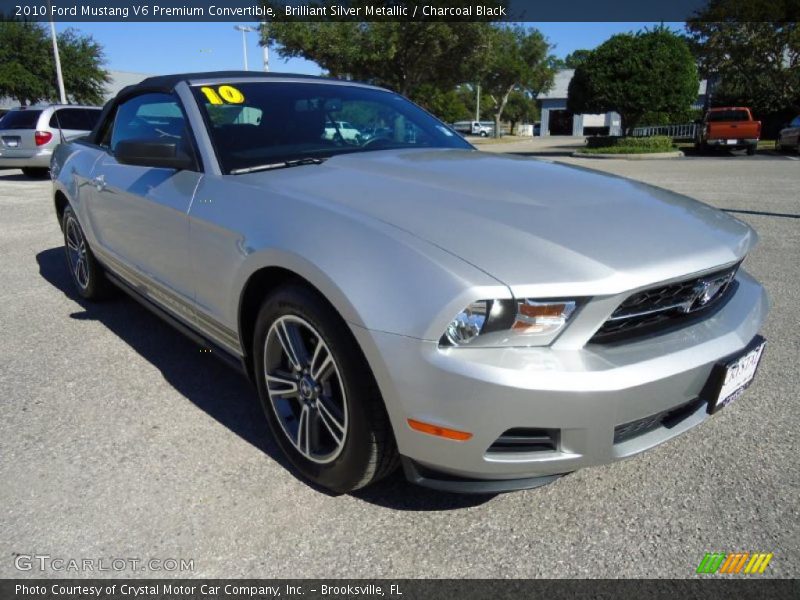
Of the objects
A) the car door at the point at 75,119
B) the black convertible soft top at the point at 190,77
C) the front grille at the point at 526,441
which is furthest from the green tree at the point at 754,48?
the front grille at the point at 526,441

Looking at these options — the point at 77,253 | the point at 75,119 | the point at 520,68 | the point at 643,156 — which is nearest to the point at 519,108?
the point at 520,68

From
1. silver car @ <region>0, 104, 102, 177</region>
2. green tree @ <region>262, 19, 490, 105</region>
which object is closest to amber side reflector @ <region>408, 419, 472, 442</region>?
silver car @ <region>0, 104, 102, 177</region>

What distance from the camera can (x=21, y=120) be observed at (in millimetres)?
12648

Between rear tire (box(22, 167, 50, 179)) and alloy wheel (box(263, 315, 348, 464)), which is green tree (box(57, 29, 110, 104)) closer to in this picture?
rear tire (box(22, 167, 50, 179))

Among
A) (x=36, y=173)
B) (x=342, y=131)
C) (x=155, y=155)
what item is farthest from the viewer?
(x=36, y=173)

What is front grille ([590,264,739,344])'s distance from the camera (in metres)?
1.84

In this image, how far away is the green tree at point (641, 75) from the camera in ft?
65.8

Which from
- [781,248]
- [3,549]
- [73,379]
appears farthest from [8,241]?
[781,248]

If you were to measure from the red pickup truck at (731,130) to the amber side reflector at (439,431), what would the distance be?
23141 mm

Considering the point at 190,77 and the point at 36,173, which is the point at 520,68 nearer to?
the point at 36,173

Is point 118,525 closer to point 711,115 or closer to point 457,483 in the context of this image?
point 457,483

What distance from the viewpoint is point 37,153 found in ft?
41.2

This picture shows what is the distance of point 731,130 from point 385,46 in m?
13.1

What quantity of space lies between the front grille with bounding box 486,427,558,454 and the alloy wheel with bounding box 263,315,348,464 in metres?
0.52
